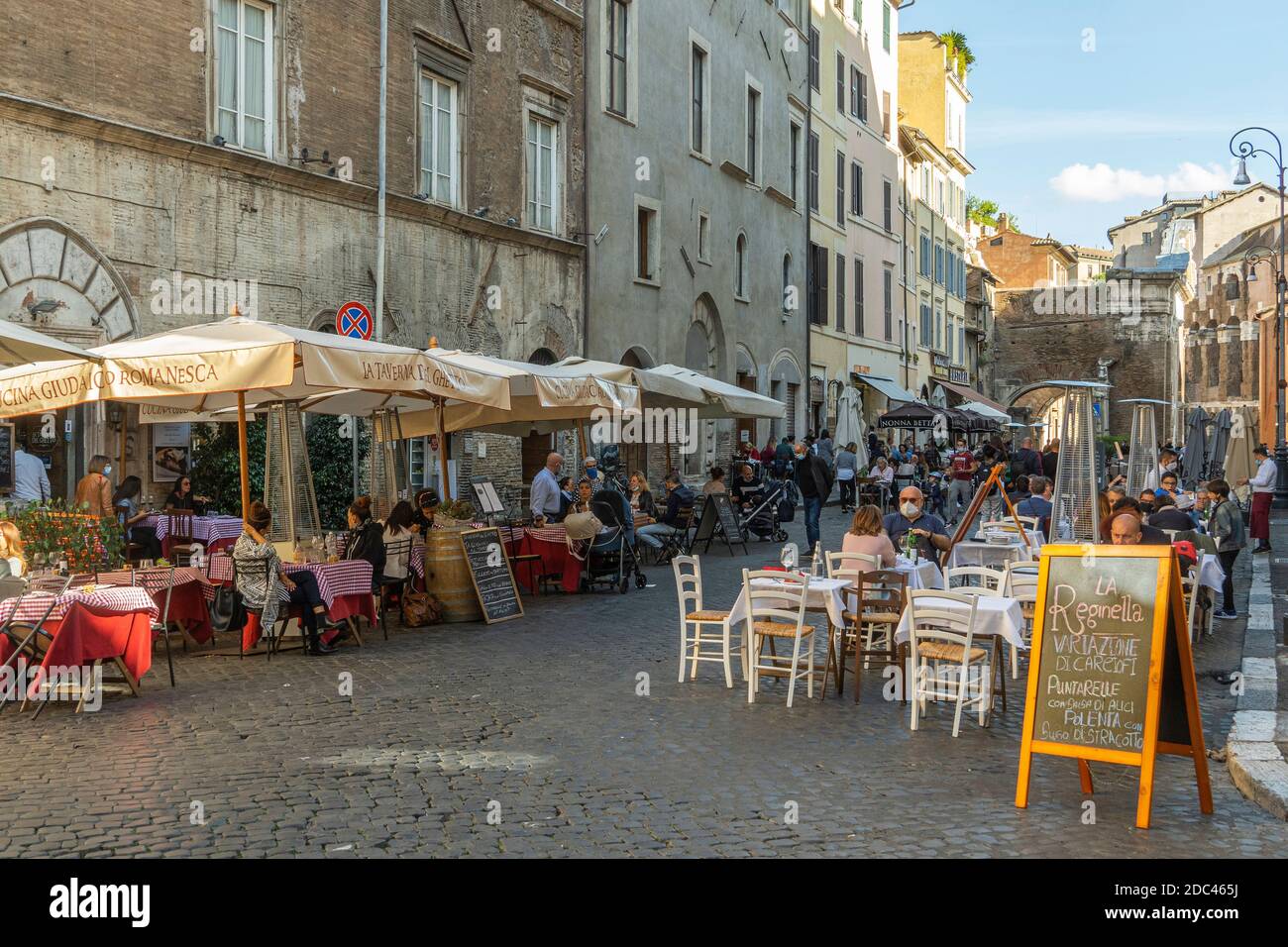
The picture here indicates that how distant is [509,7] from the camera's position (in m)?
22.2

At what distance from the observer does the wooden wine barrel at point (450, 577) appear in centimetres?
1307

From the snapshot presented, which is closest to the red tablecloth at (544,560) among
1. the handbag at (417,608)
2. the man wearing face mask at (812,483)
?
the handbag at (417,608)

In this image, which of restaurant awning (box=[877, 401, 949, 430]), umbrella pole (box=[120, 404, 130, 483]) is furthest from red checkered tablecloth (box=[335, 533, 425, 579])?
restaurant awning (box=[877, 401, 949, 430])

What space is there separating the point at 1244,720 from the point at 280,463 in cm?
854

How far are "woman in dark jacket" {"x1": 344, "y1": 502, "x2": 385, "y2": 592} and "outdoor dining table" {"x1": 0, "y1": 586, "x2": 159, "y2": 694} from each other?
271 centimetres

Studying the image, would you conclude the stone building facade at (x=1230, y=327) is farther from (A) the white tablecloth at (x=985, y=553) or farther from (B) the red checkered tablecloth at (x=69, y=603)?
Answer: (B) the red checkered tablecloth at (x=69, y=603)

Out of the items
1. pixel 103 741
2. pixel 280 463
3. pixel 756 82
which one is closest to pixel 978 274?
pixel 756 82

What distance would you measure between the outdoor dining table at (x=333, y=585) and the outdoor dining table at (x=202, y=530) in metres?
2.06

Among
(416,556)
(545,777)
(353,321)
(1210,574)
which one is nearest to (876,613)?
(545,777)

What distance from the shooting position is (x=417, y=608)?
12797mm

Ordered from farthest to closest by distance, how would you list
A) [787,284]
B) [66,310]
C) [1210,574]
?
[787,284] < [66,310] < [1210,574]

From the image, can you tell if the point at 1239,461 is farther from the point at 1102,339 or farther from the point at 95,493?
the point at 1102,339

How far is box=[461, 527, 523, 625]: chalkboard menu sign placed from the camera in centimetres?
1298

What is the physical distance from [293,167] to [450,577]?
6.79 m
